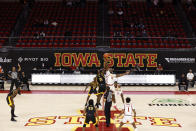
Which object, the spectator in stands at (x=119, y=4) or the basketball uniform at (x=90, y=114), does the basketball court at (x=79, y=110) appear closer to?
the basketball uniform at (x=90, y=114)

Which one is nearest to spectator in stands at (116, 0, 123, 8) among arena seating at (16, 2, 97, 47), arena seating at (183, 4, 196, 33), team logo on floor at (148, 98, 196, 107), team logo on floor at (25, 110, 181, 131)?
arena seating at (16, 2, 97, 47)

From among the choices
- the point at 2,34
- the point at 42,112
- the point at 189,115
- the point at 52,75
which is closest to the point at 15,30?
the point at 2,34

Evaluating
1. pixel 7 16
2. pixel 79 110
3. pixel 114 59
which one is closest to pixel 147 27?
pixel 114 59

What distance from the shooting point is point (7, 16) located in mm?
27953

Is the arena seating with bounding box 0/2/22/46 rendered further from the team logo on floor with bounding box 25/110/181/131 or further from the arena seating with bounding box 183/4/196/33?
the arena seating with bounding box 183/4/196/33

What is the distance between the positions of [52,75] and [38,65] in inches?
88.2

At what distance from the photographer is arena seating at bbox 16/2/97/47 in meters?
24.2

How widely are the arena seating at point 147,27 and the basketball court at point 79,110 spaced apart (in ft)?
16.3

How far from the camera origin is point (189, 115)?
13305 mm

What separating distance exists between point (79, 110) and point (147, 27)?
1447 centimetres

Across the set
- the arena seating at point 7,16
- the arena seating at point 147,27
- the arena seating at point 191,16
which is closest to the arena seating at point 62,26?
the arena seating at point 7,16

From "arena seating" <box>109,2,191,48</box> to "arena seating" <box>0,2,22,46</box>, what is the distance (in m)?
9.31

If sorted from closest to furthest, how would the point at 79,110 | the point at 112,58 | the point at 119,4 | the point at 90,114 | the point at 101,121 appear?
the point at 90,114
the point at 101,121
the point at 79,110
the point at 112,58
the point at 119,4

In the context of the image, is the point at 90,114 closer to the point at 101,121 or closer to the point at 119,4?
the point at 101,121
